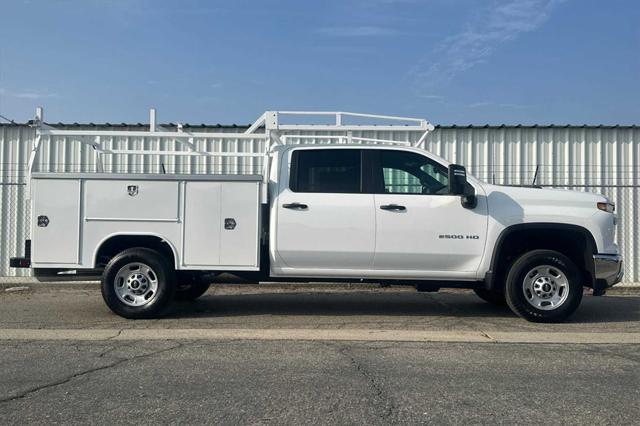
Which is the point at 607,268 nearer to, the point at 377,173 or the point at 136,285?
the point at 377,173

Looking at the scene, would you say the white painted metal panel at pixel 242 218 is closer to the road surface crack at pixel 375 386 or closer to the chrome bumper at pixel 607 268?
the road surface crack at pixel 375 386

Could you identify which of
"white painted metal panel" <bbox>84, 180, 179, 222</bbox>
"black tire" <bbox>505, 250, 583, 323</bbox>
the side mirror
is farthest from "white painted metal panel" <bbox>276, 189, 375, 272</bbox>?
"black tire" <bbox>505, 250, 583, 323</bbox>

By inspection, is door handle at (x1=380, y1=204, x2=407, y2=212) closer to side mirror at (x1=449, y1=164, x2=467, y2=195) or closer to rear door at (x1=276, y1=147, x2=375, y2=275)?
rear door at (x1=276, y1=147, x2=375, y2=275)

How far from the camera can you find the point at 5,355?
588 cm

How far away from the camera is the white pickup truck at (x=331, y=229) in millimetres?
7414

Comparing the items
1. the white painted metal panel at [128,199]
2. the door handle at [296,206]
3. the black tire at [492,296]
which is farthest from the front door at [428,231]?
the white painted metal panel at [128,199]

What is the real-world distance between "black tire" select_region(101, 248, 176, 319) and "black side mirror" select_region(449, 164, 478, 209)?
3.75 m

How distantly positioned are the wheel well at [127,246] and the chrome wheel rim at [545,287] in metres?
4.60

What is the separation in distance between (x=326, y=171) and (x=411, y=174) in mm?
1108

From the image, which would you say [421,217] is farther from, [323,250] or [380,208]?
[323,250]

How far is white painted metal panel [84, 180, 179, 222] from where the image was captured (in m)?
7.52

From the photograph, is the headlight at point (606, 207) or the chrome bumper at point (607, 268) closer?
the chrome bumper at point (607, 268)

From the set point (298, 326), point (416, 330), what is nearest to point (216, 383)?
point (298, 326)

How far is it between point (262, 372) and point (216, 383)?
493mm
